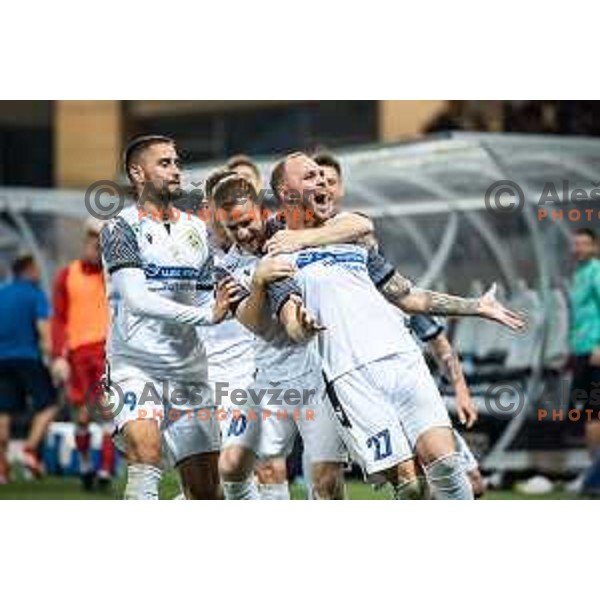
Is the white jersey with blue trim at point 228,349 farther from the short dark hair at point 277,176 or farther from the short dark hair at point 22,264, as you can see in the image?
the short dark hair at point 22,264

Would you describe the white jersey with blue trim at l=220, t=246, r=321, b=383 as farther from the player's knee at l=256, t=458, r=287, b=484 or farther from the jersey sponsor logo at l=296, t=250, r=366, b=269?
the player's knee at l=256, t=458, r=287, b=484

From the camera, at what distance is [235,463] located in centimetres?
830

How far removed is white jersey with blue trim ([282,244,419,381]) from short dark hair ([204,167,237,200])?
437 millimetres

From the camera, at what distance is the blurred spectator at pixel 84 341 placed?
353 inches

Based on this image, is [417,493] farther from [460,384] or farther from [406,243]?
[406,243]

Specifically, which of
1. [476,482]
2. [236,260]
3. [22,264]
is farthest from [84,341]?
[22,264]

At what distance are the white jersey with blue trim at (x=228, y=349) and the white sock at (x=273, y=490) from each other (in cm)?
44

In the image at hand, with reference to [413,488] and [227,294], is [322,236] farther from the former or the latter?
[413,488]

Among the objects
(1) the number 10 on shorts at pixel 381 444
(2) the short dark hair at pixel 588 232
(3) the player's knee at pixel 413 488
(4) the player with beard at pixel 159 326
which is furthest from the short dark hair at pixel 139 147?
(2) the short dark hair at pixel 588 232

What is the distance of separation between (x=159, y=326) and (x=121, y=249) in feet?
1.12

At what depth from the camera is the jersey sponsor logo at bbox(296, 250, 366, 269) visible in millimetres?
8055

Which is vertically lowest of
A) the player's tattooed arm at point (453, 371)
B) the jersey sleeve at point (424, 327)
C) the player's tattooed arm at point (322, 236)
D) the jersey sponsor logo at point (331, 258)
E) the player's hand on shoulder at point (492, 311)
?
the player's tattooed arm at point (453, 371)
